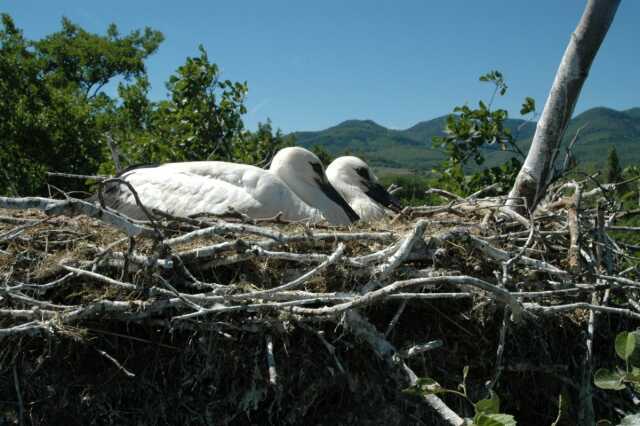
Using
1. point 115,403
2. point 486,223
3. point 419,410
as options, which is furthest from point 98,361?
point 486,223

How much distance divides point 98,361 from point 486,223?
2042 mm

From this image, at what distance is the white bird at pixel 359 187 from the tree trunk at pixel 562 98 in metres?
1.84

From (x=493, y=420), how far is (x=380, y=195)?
160 inches

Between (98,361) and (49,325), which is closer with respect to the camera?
(49,325)

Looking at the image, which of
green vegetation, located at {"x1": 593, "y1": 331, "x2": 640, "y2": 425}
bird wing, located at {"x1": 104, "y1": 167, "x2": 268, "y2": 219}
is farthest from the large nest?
bird wing, located at {"x1": 104, "y1": 167, "x2": 268, "y2": 219}

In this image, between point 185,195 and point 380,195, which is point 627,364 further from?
point 380,195

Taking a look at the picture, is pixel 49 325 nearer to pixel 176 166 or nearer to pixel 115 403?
pixel 115 403

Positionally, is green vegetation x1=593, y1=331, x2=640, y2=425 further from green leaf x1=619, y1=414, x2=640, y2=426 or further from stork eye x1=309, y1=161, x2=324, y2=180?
stork eye x1=309, y1=161, x2=324, y2=180

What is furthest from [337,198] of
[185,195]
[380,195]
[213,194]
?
[185,195]

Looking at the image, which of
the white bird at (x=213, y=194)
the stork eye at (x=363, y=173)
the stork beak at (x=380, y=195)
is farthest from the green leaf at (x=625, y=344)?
the stork eye at (x=363, y=173)

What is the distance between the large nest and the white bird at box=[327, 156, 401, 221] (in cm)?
247

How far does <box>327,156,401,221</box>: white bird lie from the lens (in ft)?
16.7

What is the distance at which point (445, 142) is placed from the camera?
4840 millimetres

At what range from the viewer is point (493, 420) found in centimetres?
133
